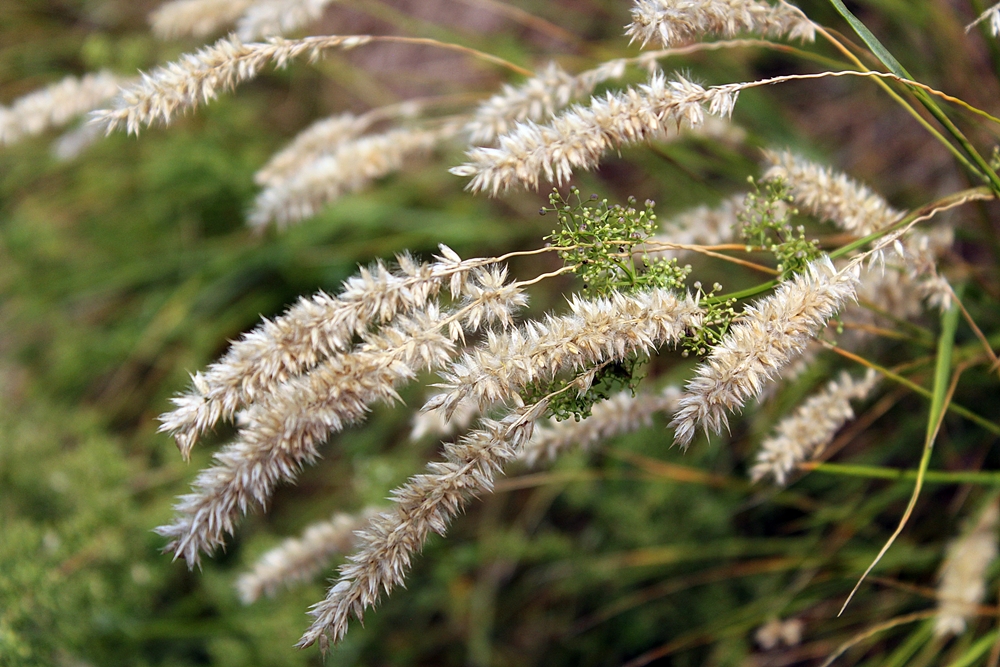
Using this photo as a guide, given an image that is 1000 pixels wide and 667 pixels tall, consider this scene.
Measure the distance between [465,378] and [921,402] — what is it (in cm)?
173

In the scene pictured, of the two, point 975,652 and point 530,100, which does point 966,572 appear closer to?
point 975,652

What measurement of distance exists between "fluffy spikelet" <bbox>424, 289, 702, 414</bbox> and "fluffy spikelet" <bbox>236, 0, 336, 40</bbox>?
3.54 ft

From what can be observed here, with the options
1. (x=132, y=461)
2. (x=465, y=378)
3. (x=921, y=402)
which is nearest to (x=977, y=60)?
(x=921, y=402)

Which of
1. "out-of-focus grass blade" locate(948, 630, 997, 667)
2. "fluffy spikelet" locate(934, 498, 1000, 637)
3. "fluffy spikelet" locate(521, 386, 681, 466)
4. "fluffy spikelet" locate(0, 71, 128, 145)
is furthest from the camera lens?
"fluffy spikelet" locate(0, 71, 128, 145)

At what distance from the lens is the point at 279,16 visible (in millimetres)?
1653

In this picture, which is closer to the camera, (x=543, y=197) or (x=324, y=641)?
(x=324, y=641)

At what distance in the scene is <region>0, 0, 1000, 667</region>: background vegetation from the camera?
1924 millimetres

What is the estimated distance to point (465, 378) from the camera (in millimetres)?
1003

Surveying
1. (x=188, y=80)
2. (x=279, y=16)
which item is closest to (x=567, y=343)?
(x=188, y=80)

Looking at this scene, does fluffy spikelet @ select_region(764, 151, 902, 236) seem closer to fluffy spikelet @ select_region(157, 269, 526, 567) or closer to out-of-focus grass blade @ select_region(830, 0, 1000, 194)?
out-of-focus grass blade @ select_region(830, 0, 1000, 194)

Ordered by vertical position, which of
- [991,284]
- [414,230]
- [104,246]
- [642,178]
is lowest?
[104,246]

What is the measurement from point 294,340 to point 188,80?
57 centimetres

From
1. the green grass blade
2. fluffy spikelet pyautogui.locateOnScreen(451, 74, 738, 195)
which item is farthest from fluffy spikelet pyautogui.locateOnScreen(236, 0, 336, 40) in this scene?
the green grass blade

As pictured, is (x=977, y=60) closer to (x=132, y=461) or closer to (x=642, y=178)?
(x=642, y=178)
